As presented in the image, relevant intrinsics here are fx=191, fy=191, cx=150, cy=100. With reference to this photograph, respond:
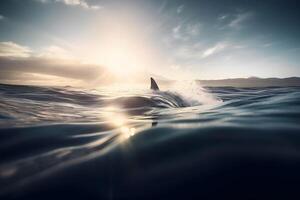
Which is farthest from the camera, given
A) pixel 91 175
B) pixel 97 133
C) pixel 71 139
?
pixel 97 133

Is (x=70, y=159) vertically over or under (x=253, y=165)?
under

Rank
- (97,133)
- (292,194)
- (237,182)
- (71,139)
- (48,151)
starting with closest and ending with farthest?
(292,194)
(237,182)
(48,151)
(71,139)
(97,133)

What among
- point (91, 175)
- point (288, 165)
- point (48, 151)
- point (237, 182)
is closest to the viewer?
point (237, 182)

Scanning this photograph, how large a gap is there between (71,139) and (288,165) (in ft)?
7.57

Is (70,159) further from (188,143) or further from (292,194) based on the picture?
(292,194)

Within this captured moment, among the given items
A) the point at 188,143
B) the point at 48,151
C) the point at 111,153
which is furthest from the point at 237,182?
the point at 48,151

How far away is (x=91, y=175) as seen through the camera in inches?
56.2

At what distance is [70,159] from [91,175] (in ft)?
1.53

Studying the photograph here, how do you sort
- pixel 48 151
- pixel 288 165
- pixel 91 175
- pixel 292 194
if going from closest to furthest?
pixel 292 194, pixel 288 165, pixel 91 175, pixel 48 151

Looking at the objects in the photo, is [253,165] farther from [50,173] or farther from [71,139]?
[71,139]

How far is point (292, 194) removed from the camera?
0.98 m

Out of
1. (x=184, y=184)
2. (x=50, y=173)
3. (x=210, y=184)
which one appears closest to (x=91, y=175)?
(x=50, y=173)

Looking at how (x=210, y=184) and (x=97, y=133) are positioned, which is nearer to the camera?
(x=210, y=184)

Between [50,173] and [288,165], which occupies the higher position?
[288,165]
